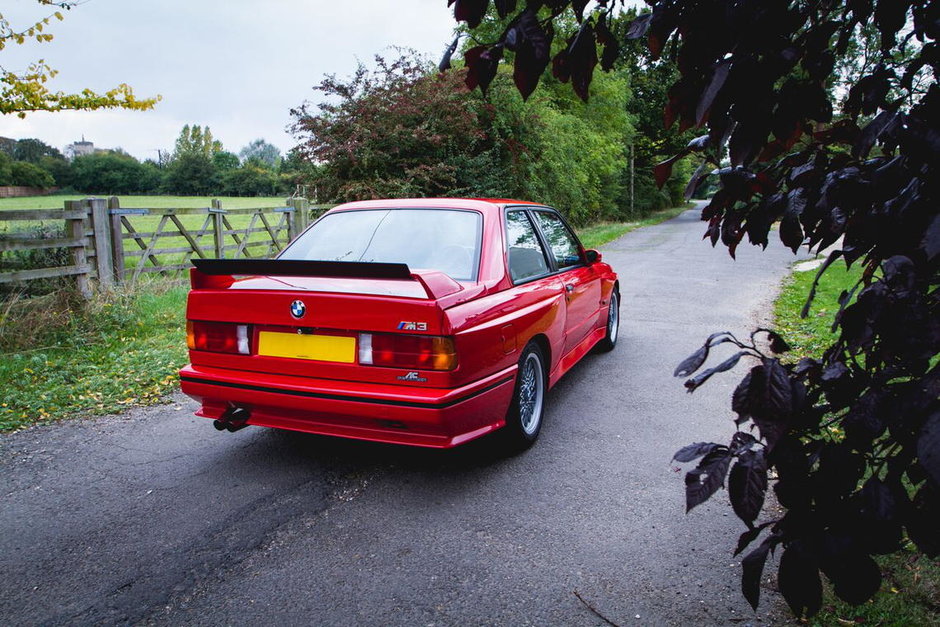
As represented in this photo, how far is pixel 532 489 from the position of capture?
11.7 ft

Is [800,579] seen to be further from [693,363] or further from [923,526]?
[693,363]

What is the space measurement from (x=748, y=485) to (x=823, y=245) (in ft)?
2.43

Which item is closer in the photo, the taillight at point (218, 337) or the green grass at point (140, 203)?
the taillight at point (218, 337)

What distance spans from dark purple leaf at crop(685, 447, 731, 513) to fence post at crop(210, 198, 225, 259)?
1146 cm

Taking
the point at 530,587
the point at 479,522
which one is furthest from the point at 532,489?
the point at 530,587

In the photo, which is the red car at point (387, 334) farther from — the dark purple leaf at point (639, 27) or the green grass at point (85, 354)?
the green grass at point (85, 354)

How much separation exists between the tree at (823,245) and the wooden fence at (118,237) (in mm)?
7459

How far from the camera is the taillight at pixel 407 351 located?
3.28 m

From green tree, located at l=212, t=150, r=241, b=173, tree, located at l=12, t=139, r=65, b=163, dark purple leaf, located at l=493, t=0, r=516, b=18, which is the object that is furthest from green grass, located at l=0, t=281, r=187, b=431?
green tree, located at l=212, t=150, r=241, b=173

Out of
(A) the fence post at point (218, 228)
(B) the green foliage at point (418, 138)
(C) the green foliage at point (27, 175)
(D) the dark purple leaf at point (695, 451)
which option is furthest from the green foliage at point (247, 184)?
(D) the dark purple leaf at point (695, 451)

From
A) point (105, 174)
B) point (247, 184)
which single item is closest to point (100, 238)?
point (105, 174)

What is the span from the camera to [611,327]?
6.69 metres

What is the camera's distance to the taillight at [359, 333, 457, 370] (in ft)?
10.7

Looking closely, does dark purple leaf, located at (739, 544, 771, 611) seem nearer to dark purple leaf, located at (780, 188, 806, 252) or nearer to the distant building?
dark purple leaf, located at (780, 188, 806, 252)
